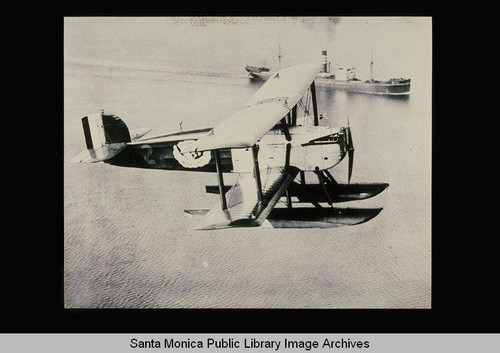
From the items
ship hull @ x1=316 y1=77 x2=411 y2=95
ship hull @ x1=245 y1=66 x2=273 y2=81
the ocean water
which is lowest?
the ocean water

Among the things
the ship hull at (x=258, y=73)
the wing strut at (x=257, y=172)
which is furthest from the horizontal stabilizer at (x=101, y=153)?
the ship hull at (x=258, y=73)

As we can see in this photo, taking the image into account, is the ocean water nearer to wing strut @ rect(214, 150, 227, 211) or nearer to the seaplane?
the seaplane

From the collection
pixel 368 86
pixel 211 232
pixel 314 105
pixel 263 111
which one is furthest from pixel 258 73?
pixel 211 232

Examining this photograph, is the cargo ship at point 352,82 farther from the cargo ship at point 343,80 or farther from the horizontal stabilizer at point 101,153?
the horizontal stabilizer at point 101,153

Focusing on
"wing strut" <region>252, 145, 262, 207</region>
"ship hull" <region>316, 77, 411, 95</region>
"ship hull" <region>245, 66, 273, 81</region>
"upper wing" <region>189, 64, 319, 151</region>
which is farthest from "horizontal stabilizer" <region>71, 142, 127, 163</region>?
"ship hull" <region>316, 77, 411, 95</region>
